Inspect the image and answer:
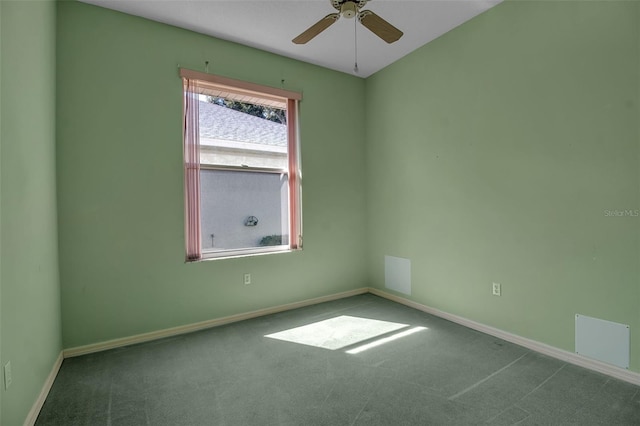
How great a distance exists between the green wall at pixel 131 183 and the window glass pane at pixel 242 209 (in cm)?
24

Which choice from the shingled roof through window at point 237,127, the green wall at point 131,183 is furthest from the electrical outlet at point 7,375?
the shingled roof through window at point 237,127

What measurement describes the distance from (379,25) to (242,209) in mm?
2236

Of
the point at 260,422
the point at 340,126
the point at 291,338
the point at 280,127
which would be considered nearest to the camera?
the point at 260,422

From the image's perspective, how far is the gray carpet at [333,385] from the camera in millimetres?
1783

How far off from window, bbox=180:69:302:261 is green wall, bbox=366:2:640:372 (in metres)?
1.35

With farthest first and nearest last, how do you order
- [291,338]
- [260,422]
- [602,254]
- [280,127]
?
[280,127] < [291,338] < [602,254] < [260,422]

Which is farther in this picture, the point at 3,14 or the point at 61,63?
the point at 61,63

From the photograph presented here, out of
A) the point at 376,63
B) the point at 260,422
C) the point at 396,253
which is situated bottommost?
the point at 260,422

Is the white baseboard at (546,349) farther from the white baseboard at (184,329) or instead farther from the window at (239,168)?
the window at (239,168)

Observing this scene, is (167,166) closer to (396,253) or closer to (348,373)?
(348,373)

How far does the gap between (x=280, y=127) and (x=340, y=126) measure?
32.5 inches

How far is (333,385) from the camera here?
2092 mm

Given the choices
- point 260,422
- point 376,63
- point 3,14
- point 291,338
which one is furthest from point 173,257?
point 376,63

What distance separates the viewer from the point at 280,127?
147 inches
